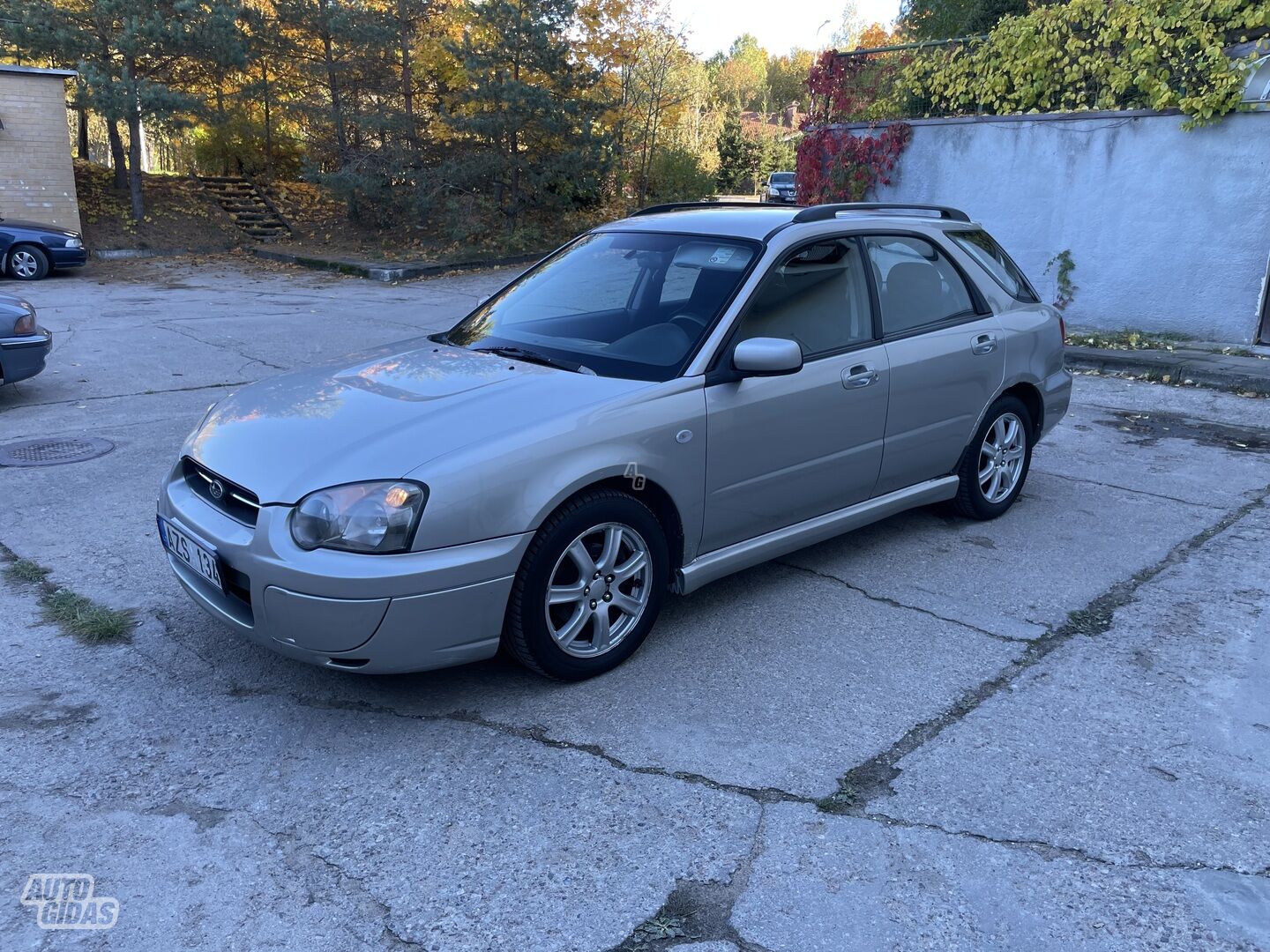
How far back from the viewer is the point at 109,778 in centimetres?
314

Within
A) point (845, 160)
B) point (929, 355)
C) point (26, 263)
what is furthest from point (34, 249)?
point (929, 355)

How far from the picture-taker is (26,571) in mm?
4645

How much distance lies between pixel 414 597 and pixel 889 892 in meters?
1.64

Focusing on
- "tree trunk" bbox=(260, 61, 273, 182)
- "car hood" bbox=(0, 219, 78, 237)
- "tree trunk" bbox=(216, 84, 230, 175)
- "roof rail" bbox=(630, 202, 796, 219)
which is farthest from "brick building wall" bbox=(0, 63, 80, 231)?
"roof rail" bbox=(630, 202, 796, 219)

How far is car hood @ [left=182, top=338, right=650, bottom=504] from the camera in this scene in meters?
3.38

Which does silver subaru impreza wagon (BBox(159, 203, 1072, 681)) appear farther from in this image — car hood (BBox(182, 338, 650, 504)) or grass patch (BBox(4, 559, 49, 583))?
grass patch (BBox(4, 559, 49, 583))

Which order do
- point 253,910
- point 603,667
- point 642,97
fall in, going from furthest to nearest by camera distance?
point 642,97 → point 603,667 → point 253,910

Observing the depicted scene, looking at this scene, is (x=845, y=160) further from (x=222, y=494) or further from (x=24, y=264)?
(x=24, y=264)

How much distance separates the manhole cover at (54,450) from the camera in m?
6.31

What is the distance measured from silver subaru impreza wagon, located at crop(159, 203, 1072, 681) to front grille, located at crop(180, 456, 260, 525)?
0.04ft

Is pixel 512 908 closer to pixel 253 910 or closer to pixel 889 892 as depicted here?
pixel 253 910

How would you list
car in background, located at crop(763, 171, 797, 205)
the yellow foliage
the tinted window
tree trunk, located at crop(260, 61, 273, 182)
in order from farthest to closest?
car in background, located at crop(763, 171, 797, 205) < tree trunk, located at crop(260, 61, 273, 182) < the yellow foliage < the tinted window

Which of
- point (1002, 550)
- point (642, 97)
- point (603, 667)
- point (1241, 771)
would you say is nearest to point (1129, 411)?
point (1002, 550)

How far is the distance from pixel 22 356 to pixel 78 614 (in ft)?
14.7
